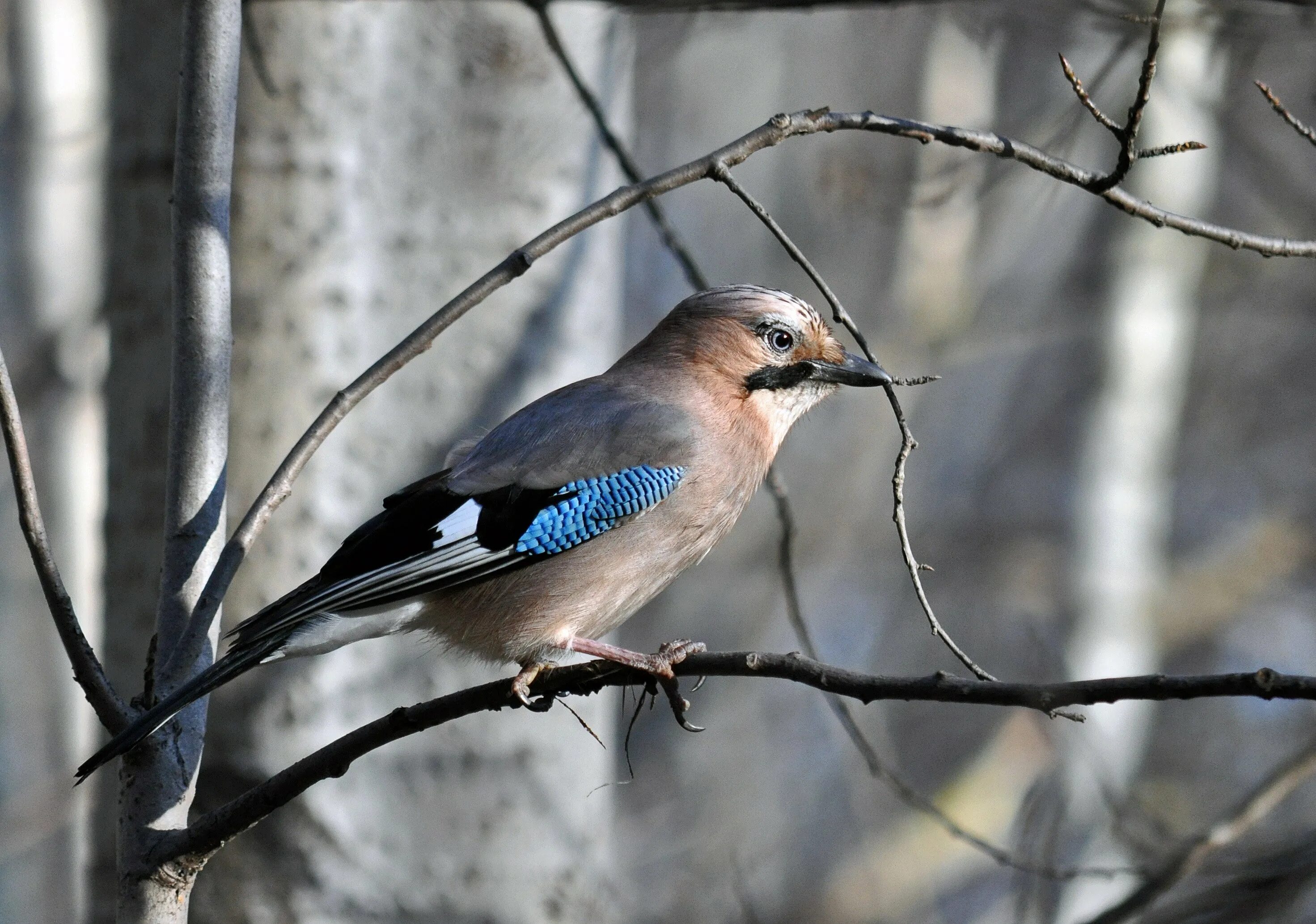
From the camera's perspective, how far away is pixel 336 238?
3475mm

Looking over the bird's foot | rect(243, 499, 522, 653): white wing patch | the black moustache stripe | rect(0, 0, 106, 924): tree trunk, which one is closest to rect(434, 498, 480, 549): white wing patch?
rect(243, 499, 522, 653): white wing patch

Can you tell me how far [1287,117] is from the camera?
95.2 inches

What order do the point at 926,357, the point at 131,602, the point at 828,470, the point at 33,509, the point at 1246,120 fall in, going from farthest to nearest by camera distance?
the point at 828,470 < the point at 926,357 < the point at 1246,120 < the point at 131,602 < the point at 33,509

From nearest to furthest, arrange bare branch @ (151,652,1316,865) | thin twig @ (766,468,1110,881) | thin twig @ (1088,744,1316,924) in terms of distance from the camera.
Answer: bare branch @ (151,652,1316,865)
thin twig @ (766,468,1110,881)
thin twig @ (1088,744,1316,924)

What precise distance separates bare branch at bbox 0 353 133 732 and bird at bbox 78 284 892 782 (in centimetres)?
39

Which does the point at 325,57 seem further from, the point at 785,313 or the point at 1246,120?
the point at 1246,120

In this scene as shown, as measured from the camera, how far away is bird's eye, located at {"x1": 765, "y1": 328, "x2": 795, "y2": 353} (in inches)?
139

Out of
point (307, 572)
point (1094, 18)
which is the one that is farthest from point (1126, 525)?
point (307, 572)

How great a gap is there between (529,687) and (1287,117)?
69.5 inches

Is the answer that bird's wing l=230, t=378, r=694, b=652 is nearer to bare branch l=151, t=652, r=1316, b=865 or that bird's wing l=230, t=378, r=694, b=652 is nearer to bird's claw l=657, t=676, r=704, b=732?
bare branch l=151, t=652, r=1316, b=865

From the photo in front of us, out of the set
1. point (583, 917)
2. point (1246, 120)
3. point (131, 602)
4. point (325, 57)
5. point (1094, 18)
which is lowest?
point (583, 917)

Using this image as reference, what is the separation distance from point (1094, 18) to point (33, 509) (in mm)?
4095

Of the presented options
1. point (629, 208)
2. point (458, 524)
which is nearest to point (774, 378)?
point (458, 524)

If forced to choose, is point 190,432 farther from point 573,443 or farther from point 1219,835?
point 1219,835
